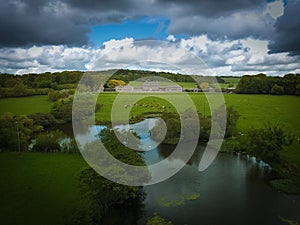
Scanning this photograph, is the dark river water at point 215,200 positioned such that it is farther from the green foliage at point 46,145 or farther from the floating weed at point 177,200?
the green foliage at point 46,145

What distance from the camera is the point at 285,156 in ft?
82.6

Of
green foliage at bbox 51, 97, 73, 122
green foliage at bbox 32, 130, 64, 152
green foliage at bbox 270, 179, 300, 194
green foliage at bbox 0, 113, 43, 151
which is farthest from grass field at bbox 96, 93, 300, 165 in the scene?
green foliage at bbox 0, 113, 43, 151

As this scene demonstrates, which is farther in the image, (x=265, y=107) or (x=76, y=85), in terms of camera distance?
(x=76, y=85)

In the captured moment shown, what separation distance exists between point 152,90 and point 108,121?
28.2 metres

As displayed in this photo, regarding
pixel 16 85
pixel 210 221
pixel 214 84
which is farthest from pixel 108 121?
pixel 214 84

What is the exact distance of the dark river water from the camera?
50.6 feet

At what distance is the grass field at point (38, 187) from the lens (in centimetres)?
1508

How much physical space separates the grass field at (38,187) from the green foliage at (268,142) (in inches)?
609

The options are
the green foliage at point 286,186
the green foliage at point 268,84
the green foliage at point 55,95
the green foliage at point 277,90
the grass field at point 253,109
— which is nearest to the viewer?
the green foliage at point 286,186

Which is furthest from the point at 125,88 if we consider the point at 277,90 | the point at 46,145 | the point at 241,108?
the point at 46,145

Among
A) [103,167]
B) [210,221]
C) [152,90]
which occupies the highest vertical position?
[152,90]

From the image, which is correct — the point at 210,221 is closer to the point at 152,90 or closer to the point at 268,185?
the point at 268,185

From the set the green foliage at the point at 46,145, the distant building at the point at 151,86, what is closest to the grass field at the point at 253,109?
the distant building at the point at 151,86

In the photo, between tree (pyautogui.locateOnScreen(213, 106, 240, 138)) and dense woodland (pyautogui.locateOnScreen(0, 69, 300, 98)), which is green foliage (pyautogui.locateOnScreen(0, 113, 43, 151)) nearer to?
dense woodland (pyautogui.locateOnScreen(0, 69, 300, 98))
